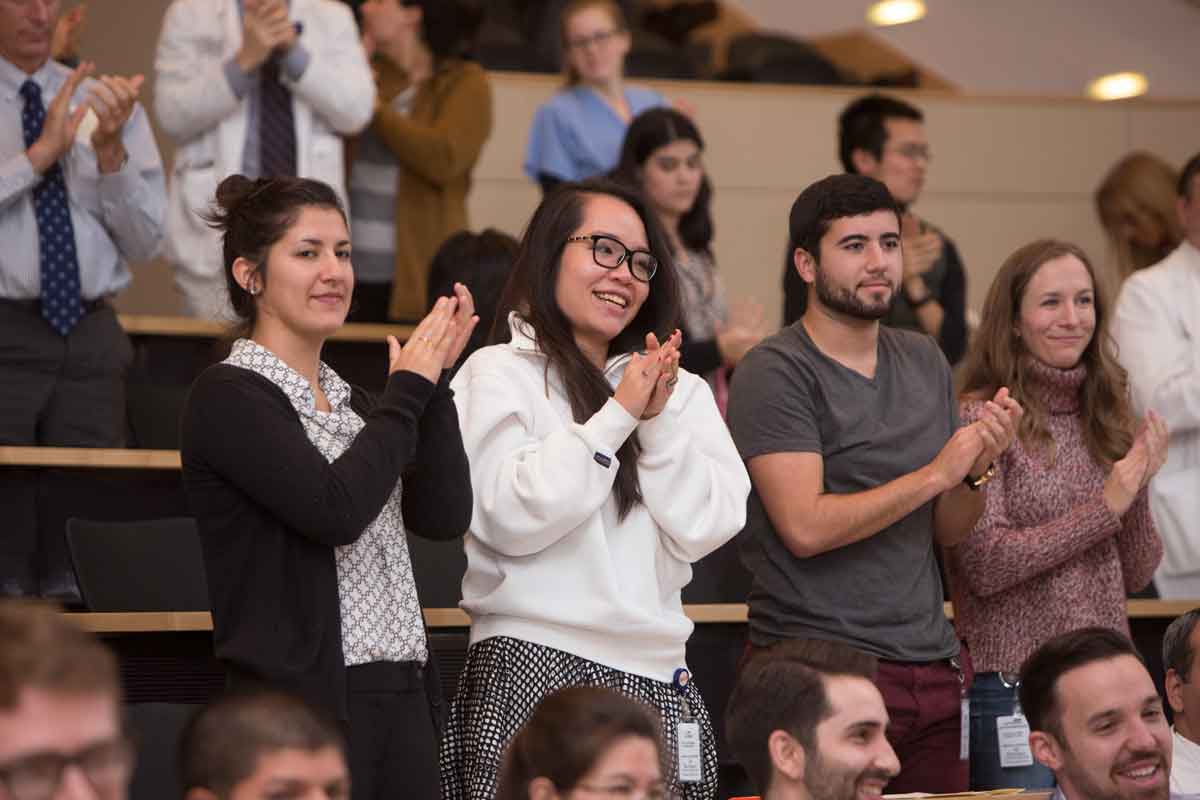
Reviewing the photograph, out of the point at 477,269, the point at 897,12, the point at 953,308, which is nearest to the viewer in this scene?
the point at 477,269

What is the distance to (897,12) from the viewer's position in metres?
8.40

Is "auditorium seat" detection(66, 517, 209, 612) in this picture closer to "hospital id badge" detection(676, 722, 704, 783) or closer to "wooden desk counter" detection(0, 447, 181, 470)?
"wooden desk counter" detection(0, 447, 181, 470)

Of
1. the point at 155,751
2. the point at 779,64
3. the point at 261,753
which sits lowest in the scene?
the point at 155,751

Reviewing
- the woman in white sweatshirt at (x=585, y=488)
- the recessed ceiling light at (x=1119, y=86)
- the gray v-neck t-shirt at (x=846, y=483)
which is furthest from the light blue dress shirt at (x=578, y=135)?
the recessed ceiling light at (x=1119, y=86)

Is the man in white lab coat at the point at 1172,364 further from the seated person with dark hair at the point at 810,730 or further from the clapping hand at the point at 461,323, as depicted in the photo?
the clapping hand at the point at 461,323

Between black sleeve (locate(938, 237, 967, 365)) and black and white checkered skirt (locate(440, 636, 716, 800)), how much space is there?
266 cm

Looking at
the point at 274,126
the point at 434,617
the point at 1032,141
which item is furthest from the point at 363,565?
the point at 1032,141

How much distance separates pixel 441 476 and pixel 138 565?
1034 millimetres

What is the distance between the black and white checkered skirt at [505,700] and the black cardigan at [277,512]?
259mm

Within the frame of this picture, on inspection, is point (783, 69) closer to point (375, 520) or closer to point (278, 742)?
point (375, 520)

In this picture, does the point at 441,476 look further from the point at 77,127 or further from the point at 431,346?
the point at 77,127

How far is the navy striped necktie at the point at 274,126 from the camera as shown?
498 cm

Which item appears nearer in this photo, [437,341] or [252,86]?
[437,341]

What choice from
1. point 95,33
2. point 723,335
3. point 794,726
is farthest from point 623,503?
point 95,33
